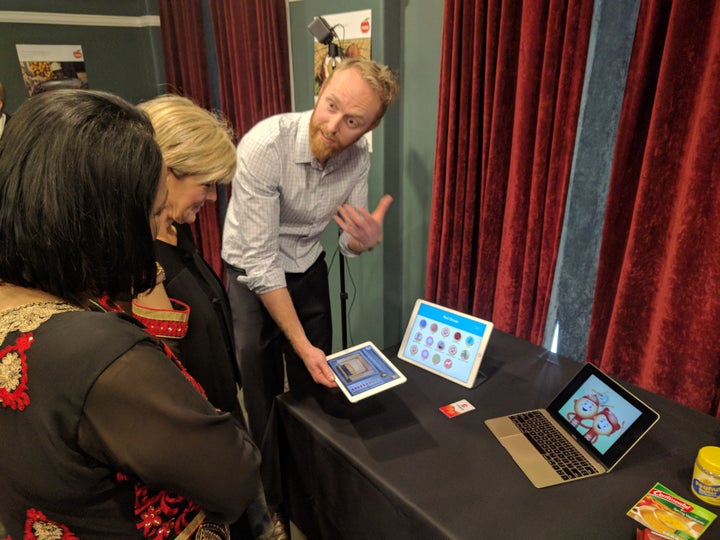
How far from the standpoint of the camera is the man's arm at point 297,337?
133 cm

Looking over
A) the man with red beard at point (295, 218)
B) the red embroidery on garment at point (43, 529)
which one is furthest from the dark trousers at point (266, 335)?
the red embroidery on garment at point (43, 529)

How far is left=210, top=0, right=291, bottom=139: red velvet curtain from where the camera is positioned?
2.49m

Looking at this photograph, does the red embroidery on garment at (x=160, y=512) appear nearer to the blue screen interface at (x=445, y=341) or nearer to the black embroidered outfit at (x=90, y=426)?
the black embroidered outfit at (x=90, y=426)

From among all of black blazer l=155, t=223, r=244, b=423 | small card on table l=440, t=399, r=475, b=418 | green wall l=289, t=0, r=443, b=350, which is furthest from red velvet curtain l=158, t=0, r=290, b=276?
small card on table l=440, t=399, r=475, b=418

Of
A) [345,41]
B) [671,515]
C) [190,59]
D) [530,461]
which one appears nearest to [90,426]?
[530,461]

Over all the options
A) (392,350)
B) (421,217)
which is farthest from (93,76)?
(392,350)

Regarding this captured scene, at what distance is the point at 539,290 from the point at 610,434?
67cm

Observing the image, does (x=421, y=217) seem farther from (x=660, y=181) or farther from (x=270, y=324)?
(x=660, y=181)

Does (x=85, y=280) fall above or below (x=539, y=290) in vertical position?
above

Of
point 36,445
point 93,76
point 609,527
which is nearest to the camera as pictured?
point 36,445

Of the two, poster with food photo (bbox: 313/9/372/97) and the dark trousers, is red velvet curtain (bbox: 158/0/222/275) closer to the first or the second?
poster with food photo (bbox: 313/9/372/97)

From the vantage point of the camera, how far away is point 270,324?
1.84 meters

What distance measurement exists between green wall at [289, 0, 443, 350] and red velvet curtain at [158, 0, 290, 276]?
106mm

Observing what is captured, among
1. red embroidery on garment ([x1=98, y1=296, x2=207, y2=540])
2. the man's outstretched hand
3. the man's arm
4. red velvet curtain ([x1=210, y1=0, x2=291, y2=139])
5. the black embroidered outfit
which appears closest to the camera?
the black embroidered outfit
